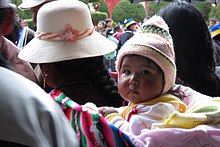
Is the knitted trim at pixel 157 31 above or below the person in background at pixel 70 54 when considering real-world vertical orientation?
above

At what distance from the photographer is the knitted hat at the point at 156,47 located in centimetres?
186

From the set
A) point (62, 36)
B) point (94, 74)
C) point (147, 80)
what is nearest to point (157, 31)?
point (147, 80)

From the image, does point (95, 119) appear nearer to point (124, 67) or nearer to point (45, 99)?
point (45, 99)

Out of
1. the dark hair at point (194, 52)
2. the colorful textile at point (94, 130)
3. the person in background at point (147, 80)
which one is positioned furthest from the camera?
the dark hair at point (194, 52)

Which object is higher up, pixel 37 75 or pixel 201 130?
pixel 201 130

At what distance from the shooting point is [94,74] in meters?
2.15

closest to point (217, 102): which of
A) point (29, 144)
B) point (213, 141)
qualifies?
point (213, 141)

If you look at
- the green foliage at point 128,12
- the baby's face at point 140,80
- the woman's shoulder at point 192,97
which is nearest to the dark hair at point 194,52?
the woman's shoulder at point 192,97

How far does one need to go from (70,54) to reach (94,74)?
0.18 meters

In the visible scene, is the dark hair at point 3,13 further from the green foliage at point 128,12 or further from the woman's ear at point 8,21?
the green foliage at point 128,12

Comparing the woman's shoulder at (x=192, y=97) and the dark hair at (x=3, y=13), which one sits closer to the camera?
the dark hair at (x=3, y=13)

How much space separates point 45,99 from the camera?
39.4 inches

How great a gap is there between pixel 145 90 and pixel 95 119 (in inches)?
20.4

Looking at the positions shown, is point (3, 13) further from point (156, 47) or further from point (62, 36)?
point (62, 36)
